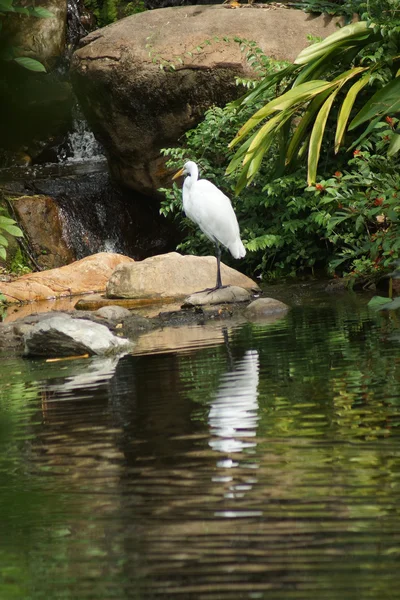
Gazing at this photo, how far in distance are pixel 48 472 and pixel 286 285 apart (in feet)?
26.2

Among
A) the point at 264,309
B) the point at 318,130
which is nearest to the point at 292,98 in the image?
the point at 318,130

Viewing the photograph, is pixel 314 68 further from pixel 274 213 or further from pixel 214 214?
pixel 274 213

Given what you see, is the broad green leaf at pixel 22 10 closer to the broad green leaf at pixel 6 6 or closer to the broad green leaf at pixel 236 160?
the broad green leaf at pixel 6 6

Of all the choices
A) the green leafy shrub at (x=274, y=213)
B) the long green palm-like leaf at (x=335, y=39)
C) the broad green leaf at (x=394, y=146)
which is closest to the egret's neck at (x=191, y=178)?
the green leafy shrub at (x=274, y=213)

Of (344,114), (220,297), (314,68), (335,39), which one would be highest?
(335,39)

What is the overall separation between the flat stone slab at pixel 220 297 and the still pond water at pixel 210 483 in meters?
3.98

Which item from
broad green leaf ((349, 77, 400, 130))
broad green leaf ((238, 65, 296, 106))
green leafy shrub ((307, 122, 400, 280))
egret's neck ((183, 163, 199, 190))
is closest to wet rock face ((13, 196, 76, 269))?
egret's neck ((183, 163, 199, 190))

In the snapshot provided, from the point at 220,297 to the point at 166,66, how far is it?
4.88 meters

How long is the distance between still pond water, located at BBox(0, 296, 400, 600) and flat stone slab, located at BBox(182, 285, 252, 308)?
3977mm

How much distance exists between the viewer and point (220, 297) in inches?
364

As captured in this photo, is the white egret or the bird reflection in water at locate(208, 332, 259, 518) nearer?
the bird reflection in water at locate(208, 332, 259, 518)

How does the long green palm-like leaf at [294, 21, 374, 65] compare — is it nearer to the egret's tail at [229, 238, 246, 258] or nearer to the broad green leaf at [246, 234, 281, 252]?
the egret's tail at [229, 238, 246, 258]

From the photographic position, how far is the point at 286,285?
427 inches

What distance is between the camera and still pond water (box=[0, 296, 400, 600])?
6.20 feet
